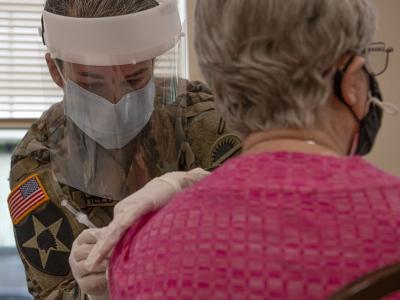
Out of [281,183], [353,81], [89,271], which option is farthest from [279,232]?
[89,271]

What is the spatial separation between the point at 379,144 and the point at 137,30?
54.4 inches

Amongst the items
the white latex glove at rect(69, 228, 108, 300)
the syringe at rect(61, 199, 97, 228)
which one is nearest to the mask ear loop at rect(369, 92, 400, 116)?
the white latex glove at rect(69, 228, 108, 300)

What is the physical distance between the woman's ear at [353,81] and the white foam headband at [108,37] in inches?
26.5

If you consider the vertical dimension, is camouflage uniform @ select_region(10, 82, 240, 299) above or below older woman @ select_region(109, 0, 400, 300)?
below

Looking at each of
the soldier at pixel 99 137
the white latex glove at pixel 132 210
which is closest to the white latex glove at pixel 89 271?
the white latex glove at pixel 132 210

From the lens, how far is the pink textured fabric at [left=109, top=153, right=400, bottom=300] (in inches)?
34.3

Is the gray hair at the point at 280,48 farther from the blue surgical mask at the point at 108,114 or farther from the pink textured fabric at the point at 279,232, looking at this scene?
the blue surgical mask at the point at 108,114

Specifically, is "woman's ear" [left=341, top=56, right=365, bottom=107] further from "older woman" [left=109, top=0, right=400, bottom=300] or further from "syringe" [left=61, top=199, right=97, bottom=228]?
"syringe" [left=61, top=199, right=97, bottom=228]

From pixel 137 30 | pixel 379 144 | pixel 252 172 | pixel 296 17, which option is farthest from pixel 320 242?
pixel 379 144

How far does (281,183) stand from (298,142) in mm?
78

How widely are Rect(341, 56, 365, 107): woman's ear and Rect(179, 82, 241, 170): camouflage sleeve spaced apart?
0.65 m

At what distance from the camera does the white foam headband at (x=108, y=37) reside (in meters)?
1.51

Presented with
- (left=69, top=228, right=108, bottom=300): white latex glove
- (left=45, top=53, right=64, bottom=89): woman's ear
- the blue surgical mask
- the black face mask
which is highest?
the black face mask

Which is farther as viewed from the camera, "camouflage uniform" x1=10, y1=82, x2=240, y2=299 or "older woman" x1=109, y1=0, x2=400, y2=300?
"camouflage uniform" x1=10, y1=82, x2=240, y2=299
